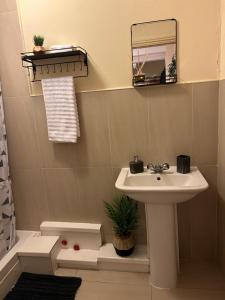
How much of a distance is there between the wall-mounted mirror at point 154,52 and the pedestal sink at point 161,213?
64 centimetres

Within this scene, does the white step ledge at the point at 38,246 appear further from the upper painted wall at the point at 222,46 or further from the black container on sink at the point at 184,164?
the upper painted wall at the point at 222,46

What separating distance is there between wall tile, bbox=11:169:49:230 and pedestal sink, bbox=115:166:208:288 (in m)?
0.76

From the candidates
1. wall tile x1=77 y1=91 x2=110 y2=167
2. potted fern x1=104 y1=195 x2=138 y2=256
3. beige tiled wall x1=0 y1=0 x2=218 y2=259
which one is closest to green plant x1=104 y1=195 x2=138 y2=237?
potted fern x1=104 y1=195 x2=138 y2=256

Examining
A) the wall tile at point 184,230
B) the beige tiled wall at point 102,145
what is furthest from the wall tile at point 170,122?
the wall tile at point 184,230

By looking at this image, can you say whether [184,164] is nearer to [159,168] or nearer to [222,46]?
[159,168]

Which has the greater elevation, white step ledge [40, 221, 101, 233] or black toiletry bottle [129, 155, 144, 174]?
black toiletry bottle [129, 155, 144, 174]

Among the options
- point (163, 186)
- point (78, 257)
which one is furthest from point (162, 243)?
point (78, 257)

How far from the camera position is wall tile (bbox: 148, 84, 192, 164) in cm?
165

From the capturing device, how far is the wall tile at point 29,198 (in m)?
2.00

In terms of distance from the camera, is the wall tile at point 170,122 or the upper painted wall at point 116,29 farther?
the wall tile at point 170,122

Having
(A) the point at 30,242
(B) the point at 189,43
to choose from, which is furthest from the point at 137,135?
(A) the point at 30,242

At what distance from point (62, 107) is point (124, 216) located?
2.98 feet

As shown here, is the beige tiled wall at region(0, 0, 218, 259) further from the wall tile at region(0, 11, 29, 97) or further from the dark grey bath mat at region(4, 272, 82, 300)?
the dark grey bath mat at region(4, 272, 82, 300)

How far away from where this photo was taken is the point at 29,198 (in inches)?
80.5
